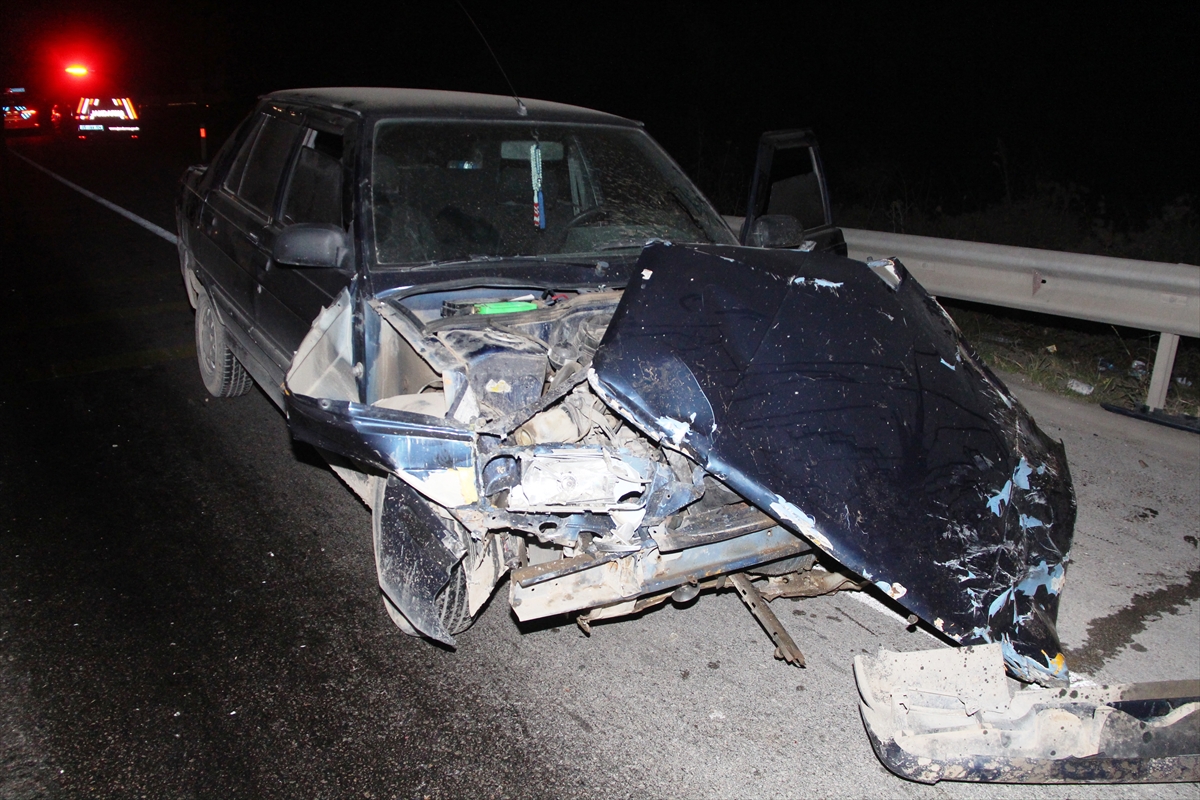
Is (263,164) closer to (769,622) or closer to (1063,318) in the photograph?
(769,622)

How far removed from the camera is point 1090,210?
39.2 feet

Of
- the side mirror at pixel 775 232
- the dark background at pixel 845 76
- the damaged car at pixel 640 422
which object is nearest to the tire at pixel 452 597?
the damaged car at pixel 640 422

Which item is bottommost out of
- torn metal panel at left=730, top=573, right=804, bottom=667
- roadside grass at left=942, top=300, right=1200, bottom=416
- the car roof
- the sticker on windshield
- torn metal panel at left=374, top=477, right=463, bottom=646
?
roadside grass at left=942, top=300, right=1200, bottom=416

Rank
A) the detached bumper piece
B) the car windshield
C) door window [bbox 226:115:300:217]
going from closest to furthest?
the detached bumper piece
the car windshield
door window [bbox 226:115:300:217]

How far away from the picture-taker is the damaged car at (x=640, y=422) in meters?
2.71

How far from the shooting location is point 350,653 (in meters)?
3.38

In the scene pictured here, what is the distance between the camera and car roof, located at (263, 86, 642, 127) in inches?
157

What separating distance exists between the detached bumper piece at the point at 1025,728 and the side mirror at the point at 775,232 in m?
2.24

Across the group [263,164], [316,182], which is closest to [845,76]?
[263,164]

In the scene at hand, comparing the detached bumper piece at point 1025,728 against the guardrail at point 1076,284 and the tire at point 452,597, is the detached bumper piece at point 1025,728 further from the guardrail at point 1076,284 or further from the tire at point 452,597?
the guardrail at point 1076,284

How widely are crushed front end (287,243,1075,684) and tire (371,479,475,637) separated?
0.03 metres

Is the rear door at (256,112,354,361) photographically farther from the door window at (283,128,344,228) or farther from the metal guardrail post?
the metal guardrail post

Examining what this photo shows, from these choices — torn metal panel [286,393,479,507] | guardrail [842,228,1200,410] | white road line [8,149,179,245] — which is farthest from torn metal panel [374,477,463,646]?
white road line [8,149,179,245]

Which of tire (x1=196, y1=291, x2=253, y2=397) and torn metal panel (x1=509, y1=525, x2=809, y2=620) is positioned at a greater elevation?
torn metal panel (x1=509, y1=525, x2=809, y2=620)
